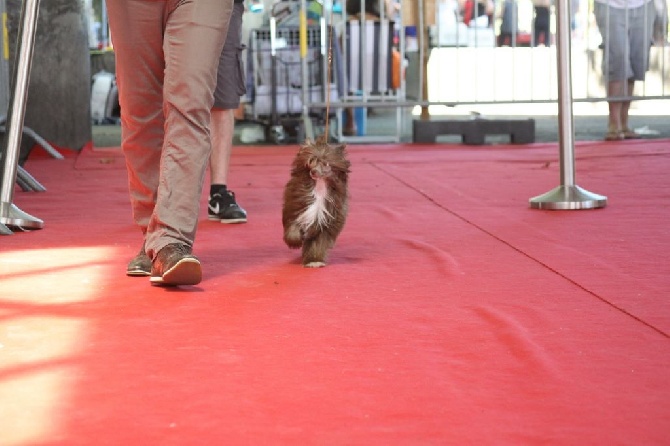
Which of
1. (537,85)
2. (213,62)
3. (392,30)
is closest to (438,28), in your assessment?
(392,30)

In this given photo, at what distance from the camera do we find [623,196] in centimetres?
647

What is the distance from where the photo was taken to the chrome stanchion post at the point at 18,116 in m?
5.36

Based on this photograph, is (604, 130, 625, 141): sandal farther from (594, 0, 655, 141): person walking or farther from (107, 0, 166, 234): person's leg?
(107, 0, 166, 234): person's leg

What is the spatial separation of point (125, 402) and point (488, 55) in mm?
10664

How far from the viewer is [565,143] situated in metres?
6.11

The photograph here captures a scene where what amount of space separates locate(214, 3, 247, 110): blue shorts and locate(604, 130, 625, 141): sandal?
588 centimetres

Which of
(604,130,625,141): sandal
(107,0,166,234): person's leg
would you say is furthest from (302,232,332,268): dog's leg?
(604,130,625,141): sandal

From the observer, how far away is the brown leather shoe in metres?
3.75

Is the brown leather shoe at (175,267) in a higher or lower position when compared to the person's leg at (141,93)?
lower

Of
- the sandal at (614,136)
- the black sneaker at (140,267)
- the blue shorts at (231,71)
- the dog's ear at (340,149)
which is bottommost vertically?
the black sneaker at (140,267)

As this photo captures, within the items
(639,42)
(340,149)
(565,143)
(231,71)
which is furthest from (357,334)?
(639,42)

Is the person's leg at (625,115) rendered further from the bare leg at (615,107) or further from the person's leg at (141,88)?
the person's leg at (141,88)

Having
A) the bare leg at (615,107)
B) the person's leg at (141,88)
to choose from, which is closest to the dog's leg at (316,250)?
the person's leg at (141,88)

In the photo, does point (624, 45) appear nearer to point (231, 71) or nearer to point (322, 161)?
point (231, 71)
